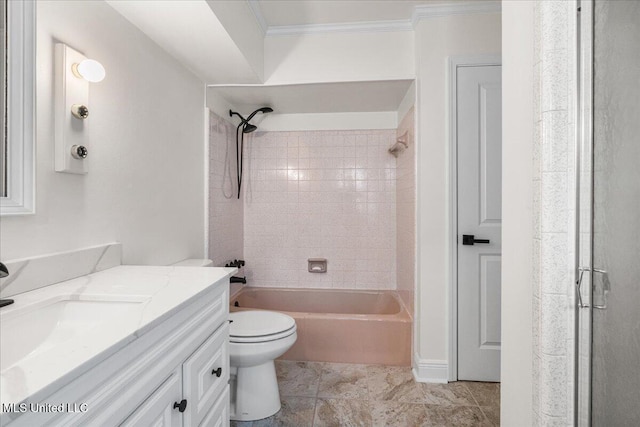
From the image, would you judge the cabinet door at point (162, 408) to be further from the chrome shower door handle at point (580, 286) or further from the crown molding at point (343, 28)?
the crown molding at point (343, 28)

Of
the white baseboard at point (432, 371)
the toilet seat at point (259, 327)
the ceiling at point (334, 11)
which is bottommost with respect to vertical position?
the white baseboard at point (432, 371)

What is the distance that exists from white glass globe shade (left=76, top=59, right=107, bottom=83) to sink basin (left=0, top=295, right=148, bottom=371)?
0.78m

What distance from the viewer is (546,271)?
2.78 ft

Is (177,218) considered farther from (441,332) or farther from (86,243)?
(441,332)

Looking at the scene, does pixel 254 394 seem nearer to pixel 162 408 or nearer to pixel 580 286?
pixel 162 408

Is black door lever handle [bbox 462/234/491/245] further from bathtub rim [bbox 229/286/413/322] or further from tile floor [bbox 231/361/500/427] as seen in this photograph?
tile floor [bbox 231/361/500/427]

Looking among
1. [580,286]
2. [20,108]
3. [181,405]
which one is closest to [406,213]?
[580,286]

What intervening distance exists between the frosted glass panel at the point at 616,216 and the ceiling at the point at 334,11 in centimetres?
155

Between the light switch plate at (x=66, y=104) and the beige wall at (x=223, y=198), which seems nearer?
the light switch plate at (x=66, y=104)

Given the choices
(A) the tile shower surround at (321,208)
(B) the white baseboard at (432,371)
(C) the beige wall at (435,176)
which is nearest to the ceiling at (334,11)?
(C) the beige wall at (435,176)

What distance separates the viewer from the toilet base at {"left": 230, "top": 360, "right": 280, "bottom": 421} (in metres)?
1.70

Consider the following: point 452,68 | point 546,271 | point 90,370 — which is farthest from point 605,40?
point 452,68

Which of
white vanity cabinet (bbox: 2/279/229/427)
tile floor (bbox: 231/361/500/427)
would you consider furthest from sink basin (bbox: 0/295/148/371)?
tile floor (bbox: 231/361/500/427)

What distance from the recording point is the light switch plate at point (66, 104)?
1.13m
